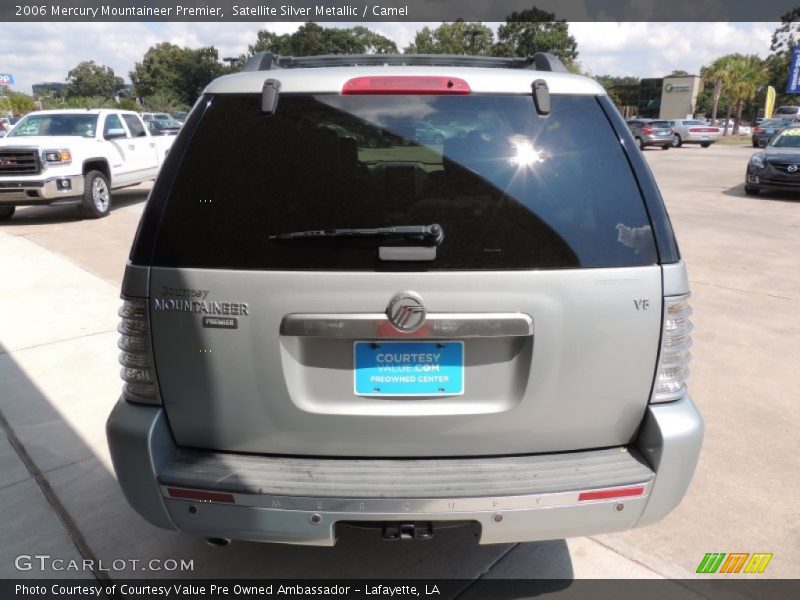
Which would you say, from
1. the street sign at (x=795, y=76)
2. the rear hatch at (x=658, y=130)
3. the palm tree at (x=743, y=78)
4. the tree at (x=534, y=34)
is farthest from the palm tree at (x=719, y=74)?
the tree at (x=534, y=34)

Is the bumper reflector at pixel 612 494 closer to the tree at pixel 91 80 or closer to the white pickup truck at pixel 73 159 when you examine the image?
the white pickup truck at pixel 73 159

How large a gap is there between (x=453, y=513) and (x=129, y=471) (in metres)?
1.07

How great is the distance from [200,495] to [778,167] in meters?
15.2

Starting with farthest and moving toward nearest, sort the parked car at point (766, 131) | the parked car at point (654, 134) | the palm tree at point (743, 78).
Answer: the palm tree at point (743, 78)
the parked car at point (766, 131)
the parked car at point (654, 134)

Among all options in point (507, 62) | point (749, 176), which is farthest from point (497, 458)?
point (749, 176)

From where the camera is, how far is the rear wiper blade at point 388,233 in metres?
1.89

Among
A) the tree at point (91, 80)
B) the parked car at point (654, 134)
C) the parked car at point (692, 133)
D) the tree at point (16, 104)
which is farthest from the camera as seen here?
the tree at point (91, 80)

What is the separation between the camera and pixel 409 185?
78.5 inches

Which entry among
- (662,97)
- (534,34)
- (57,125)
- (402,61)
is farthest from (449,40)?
(402,61)

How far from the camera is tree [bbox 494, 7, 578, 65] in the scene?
88500 mm

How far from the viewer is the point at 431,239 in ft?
6.21

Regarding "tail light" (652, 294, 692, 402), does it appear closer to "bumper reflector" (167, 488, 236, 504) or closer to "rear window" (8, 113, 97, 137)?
"bumper reflector" (167, 488, 236, 504)

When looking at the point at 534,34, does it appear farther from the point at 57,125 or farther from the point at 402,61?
the point at 402,61

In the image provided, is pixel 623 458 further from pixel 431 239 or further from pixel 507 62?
pixel 507 62
